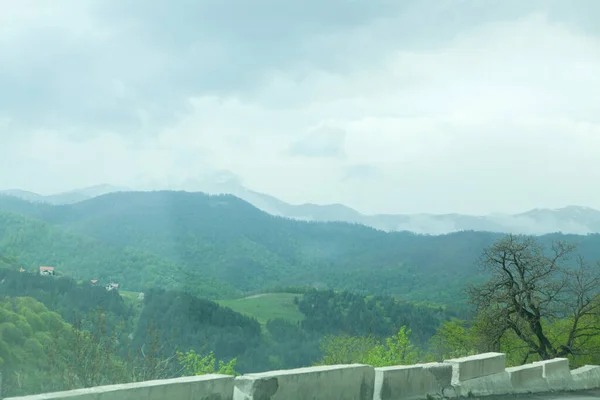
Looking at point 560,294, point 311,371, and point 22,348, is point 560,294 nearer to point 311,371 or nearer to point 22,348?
point 311,371

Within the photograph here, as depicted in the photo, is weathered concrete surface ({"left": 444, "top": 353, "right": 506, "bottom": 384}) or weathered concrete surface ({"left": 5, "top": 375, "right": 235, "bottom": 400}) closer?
weathered concrete surface ({"left": 5, "top": 375, "right": 235, "bottom": 400})

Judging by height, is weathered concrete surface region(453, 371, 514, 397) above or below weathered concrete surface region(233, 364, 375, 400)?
below

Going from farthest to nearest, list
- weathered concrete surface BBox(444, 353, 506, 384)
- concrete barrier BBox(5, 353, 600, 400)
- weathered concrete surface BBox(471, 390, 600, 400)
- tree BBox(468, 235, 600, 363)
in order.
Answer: tree BBox(468, 235, 600, 363)
weathered concrete surface BBox(471, 390, 600, 400)
weathered concrete surface BBox(444, 353, 506, 384)
concrete barrier BBox(5, 353, 600, 400)

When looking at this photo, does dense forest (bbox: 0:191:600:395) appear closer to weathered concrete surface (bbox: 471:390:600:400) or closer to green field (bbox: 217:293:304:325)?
green field (bbox: 217:293:304:325)

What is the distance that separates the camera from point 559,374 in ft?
39.5

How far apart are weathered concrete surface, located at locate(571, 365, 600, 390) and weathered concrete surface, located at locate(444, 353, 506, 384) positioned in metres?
2.95

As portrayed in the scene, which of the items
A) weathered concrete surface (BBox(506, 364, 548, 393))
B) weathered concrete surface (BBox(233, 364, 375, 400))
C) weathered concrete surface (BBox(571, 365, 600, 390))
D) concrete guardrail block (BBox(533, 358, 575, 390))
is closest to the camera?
weathered concrete surface (BBox(233, 364, 375, 400))

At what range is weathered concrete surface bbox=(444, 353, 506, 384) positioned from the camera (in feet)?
31.8

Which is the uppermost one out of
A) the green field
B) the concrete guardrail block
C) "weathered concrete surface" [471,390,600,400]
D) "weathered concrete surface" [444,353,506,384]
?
"weathered concrete surface" [444,353,506,384]

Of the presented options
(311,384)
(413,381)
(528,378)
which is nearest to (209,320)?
(528,378)

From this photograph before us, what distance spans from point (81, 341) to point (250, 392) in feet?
38.0

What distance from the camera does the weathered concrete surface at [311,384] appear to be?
6.98 meters

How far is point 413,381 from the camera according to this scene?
8.92m

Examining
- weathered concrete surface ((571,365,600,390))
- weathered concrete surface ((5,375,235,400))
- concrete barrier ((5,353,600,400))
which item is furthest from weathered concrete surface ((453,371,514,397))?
weathered concrete surface ((5,375,235,400))
